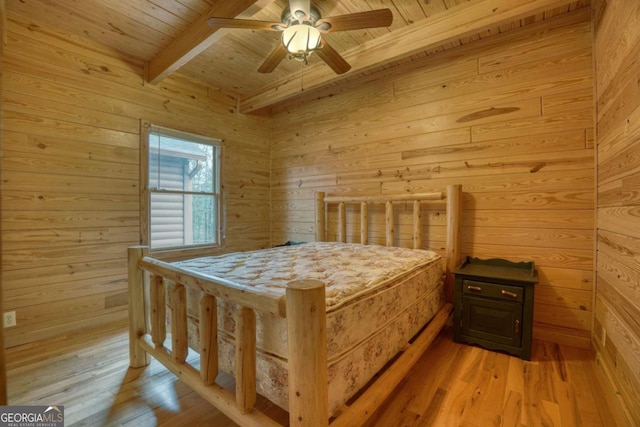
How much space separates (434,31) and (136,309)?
302cm

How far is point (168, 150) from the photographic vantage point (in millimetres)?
3127

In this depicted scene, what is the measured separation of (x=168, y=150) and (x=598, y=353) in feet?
13.3

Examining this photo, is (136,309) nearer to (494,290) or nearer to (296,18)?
(296,18)

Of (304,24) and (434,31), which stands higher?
(434,31)

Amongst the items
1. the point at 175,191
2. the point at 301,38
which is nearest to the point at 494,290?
the point at 301,38

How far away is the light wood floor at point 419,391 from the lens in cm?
148

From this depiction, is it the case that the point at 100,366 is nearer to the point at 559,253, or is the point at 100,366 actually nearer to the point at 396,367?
the point at 396,367

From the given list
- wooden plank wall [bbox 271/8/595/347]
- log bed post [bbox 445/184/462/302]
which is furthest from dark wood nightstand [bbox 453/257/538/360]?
wooden plank wall [bbox 271/8/595/347]

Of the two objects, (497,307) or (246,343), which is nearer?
(246,343)

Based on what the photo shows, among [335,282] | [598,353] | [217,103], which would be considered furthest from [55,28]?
[598,353]

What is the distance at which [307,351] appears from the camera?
1.00m

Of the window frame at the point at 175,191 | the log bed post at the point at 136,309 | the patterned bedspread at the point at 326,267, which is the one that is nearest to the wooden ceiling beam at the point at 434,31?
the window frame at the point at 175,191

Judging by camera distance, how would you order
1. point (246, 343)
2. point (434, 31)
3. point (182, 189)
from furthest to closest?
1. point (182, 189)
2. point (434, 31)
3. point (246, 343)

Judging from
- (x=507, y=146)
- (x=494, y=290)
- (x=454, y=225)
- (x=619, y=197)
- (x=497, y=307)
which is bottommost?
(x=497, y=307)
